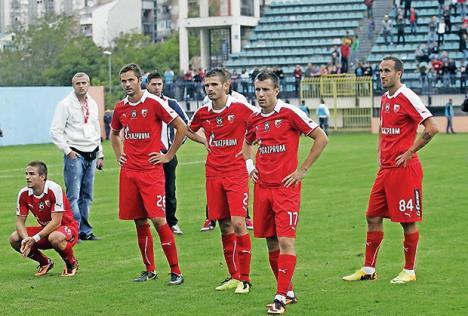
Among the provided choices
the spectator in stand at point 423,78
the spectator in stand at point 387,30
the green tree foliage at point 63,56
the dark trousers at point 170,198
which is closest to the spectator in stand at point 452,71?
the spectator in stand at point 423,78

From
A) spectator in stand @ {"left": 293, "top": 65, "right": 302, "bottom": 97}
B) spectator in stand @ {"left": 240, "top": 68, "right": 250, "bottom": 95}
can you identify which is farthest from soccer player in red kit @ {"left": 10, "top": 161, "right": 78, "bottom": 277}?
spectator in stand @ {"left": 293, "top": 65, "right": 302, "bottom": 97}

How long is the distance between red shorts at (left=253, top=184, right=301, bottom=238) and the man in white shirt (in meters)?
4.59

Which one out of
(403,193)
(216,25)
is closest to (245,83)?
→ (216,25)

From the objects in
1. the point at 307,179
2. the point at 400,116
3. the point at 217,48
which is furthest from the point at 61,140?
the point at 217,48

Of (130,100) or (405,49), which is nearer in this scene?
(130,100)

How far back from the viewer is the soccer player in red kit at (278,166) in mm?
8883

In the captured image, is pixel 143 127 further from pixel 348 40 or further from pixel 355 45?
pixel 355 45

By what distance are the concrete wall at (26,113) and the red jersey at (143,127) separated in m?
34.3

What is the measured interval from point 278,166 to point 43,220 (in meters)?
3.11

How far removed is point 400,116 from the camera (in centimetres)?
991

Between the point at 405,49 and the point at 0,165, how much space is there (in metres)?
27.5

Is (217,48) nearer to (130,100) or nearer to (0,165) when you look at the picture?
(0,165)

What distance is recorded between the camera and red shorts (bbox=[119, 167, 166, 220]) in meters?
10.3

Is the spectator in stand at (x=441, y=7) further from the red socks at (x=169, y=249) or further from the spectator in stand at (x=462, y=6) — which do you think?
the red socks at (x=169, y=249)
